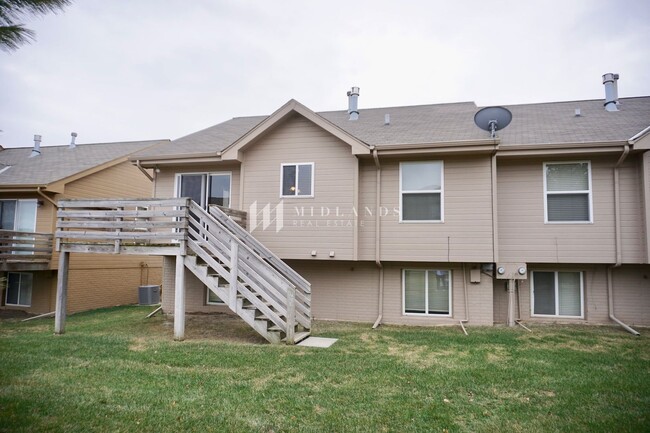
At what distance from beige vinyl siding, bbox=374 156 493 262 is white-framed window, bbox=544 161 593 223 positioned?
1631 mm

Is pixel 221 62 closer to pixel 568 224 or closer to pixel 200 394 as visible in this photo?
pixel 568 224

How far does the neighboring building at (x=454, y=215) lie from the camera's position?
9.34m

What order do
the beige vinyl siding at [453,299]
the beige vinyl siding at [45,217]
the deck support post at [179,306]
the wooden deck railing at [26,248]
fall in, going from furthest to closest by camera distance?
1. the beige vinyl siding at [45,217]
2. the wooden deck railing at [26,248]
3. the beige vinyl siding at [453,299]
4. the deck support post at [179,306]

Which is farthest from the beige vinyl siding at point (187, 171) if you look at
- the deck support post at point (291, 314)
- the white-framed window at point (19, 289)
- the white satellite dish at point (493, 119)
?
the white satellite dish at point (493, 119)

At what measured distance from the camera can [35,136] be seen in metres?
17.1

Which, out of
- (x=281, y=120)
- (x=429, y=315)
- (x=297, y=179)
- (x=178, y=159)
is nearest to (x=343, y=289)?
Result: (x=429, y=315)

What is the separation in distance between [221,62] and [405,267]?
54.0ft

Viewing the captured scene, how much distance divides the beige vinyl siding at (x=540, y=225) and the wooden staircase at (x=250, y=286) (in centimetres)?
529

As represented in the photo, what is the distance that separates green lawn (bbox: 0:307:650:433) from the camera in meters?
4.16

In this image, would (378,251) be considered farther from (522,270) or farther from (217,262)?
(217,262)

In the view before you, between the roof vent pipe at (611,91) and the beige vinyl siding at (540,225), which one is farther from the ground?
the roof vent pipe at (611,91)

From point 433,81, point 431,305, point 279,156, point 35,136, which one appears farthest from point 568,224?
point 35,136

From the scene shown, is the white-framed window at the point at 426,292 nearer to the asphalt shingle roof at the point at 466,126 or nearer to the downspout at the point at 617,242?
the asphalt shingle roof at the point at 466,126

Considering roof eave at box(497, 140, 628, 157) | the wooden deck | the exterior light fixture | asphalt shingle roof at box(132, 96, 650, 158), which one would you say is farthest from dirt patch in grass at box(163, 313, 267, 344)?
roof eave at box(497, 140, 628, 157)
